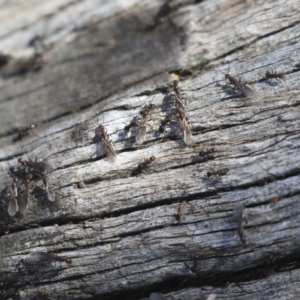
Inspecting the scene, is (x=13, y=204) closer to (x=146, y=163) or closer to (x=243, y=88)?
(x=146, y=163)

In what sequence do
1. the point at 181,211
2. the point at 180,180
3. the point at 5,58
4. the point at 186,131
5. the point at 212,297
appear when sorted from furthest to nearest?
the point at 5,58, the point at 186,131, the point at 180,180, the point at 181,211, the point at 212,297

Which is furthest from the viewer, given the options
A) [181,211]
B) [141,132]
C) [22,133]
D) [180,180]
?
[22,133]

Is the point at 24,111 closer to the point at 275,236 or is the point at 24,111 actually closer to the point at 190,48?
the point at 190,48

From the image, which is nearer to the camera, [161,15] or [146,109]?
[146,109]

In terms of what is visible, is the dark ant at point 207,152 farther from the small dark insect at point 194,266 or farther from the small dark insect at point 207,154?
the small dark insect at point 194,266

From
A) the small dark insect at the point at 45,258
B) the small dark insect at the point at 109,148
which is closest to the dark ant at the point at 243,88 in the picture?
the small dark insect at the point at 109,148

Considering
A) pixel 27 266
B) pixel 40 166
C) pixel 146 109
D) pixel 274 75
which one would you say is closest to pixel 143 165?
pixel 146 109

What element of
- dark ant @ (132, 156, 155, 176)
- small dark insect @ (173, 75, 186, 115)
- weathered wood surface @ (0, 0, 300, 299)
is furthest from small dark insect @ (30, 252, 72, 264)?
small dark insect @ (173, 75, 186, 115)

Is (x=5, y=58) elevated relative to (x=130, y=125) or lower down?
elevated

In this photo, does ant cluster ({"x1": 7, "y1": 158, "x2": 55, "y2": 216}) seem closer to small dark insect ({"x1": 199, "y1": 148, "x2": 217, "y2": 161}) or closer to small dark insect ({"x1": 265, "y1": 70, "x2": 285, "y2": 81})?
small dark insect ({"x1": 199, "y1": 148, "x2": 217, "y2": 161})
